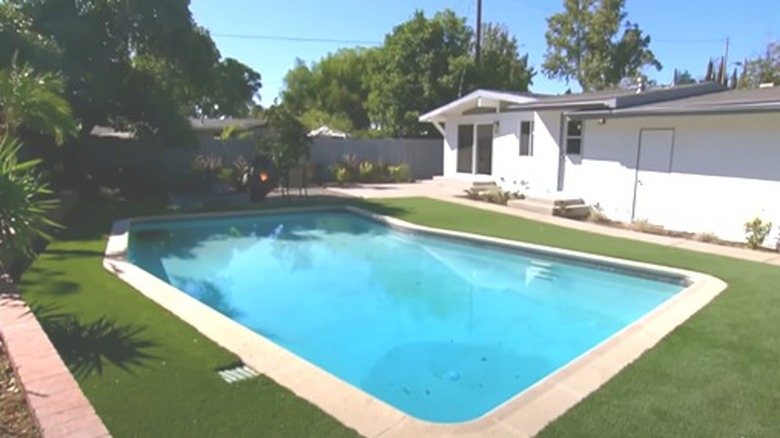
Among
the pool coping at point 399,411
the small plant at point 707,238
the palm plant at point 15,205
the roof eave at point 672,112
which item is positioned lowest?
the small plant at point 707,238

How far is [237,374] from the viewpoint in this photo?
4.36 meters

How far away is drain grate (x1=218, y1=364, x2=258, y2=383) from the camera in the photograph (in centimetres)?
425

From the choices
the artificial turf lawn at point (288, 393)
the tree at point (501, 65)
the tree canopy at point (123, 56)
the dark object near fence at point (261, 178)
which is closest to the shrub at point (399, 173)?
the tree at point (501, 65)

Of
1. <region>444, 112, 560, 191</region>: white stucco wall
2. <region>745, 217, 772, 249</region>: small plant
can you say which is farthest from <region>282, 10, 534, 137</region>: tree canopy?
<region>745, 217, 772, 249</region>: small plant

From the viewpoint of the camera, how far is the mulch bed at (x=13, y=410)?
3.32 metres

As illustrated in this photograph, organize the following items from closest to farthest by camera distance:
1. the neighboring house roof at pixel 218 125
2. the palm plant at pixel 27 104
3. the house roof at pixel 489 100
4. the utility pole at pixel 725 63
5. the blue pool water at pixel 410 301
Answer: the blue pool water at pixel 410 301 → the palm plant at pixel 27 104 → the house roof at pixel 489 100 → the neighboring house roof at pixel 218 125 → the utility pole at pixel 725 63

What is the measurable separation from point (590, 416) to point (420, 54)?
24.8 metres

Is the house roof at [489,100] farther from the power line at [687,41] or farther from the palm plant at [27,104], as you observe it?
the power line at [687,41]

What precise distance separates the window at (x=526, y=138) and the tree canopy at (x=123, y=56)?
9817mm

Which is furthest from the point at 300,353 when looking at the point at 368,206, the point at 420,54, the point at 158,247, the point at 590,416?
the point at 420,54

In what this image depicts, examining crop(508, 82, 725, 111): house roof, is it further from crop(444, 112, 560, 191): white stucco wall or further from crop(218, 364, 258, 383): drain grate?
crop(218, 364, 258, 383): drain grate

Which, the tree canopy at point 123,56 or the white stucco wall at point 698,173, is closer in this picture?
the white stucco wall at point 698,173

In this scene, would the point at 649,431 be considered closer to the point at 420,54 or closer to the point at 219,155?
the point at 219,155

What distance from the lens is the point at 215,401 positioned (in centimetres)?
381
